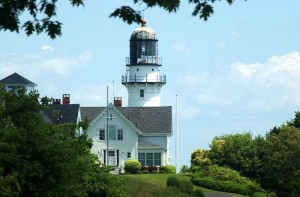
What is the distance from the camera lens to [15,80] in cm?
8738

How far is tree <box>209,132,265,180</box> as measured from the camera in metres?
81.8

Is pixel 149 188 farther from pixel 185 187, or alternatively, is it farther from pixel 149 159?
pixel 149 159

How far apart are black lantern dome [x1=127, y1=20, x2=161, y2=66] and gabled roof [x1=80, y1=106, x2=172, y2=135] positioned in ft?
27.8

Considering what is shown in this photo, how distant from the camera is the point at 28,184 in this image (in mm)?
41062

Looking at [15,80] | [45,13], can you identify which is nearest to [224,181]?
[15,80]

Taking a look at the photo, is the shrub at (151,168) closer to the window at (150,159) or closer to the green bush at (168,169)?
the green bush at (168,169)

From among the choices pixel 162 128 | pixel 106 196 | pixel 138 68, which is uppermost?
pixel 138 68

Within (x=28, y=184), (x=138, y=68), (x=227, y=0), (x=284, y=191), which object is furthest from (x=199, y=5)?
(x=138, y=68)

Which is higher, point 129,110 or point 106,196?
point 129,110

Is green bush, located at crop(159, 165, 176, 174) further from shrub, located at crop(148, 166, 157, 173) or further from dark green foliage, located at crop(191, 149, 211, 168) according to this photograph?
dark green foliage, located at crop(191, 149, 211, 168)

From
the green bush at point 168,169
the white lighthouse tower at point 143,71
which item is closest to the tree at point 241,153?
the green bush at point 168,169

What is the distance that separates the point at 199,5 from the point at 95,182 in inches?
1590

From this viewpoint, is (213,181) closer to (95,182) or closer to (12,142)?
(95,182)

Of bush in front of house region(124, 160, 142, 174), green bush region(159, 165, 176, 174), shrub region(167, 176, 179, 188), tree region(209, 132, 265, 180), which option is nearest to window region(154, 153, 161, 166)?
green bush region(159, 165, 176, 174)
